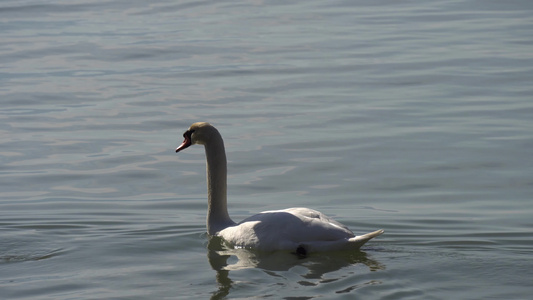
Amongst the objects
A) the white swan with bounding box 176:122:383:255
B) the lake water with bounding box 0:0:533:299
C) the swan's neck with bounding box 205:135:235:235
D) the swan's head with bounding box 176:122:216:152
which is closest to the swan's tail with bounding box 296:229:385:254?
the white swan with bounding box 176:122:383:255

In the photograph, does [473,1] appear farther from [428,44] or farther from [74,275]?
[74,275]

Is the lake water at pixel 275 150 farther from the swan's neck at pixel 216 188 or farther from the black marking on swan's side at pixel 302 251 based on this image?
the swan's neck at pixel 216 188

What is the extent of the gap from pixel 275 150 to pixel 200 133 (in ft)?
11.3

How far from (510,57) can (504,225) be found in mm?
8765

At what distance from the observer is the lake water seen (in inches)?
317

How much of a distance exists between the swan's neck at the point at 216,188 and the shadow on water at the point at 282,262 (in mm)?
714

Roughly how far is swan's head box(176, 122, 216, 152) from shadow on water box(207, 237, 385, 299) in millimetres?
1301

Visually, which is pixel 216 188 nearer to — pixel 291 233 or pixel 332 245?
pixel 291 233

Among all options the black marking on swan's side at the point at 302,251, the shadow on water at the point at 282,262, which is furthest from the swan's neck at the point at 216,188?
the black marking on swan's side at the point at 302,251

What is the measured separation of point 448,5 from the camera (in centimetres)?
2452

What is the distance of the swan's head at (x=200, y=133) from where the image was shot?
9453 mm

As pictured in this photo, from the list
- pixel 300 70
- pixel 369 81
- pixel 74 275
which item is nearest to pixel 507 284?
pixel 74 275

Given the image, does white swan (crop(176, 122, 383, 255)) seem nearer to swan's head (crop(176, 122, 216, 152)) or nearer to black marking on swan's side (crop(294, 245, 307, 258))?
black marking on swan's side (crop(294, 245, 307, 258))

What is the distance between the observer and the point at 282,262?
816 centimetres
